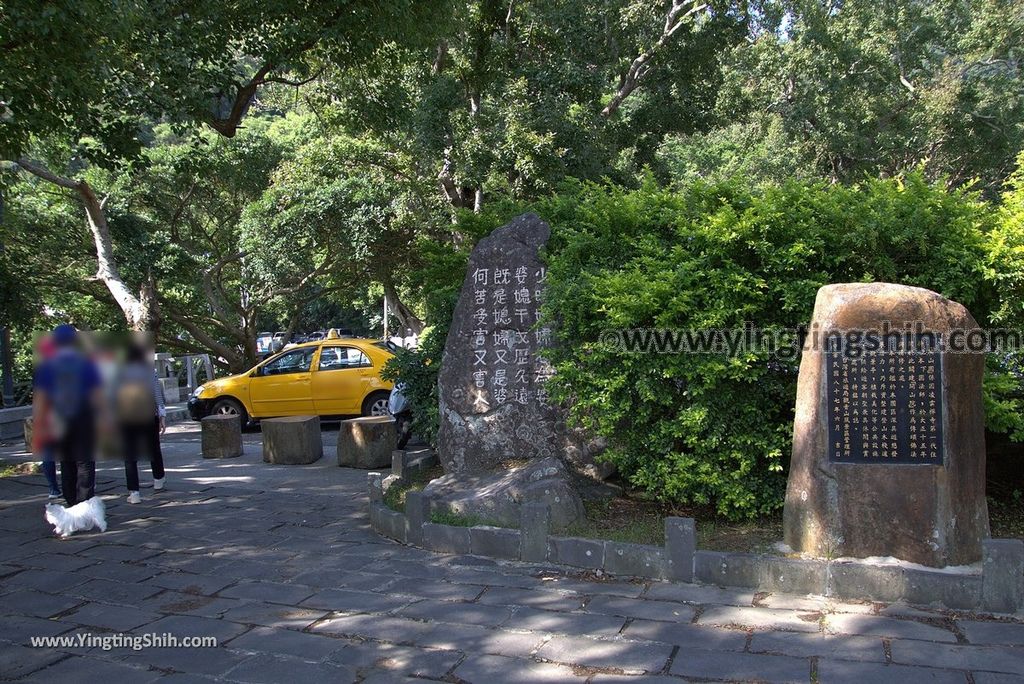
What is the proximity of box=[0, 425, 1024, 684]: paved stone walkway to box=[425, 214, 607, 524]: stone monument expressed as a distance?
3.72 ft

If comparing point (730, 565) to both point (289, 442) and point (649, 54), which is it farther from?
point (649, 54)

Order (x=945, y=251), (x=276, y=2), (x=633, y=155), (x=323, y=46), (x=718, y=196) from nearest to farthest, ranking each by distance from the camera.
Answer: (x=945, y=251) → (x=718, y=196) → (x=276, y=2) → (x=323, y=46) → (x=633, y=155)

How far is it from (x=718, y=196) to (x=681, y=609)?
3.22m

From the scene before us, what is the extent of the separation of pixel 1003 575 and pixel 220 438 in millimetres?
9067

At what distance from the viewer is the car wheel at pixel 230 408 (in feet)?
43.7

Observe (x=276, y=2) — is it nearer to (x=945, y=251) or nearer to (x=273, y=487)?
(x=273, y=487)

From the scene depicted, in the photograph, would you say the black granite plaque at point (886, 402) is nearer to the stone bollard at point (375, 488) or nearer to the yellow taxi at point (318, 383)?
the stone bollard at point (375, 488)

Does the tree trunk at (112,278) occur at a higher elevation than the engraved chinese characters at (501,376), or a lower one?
higher

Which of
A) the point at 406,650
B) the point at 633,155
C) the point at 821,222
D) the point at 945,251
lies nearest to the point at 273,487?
the point at 406,650

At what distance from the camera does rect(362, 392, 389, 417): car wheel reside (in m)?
12.9

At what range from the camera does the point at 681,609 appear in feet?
15.8

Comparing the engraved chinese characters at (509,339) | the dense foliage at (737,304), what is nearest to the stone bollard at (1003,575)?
the dense foliage at (737,304)

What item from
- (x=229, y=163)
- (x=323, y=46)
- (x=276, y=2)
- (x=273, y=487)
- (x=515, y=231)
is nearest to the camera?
(x=515, y=231)

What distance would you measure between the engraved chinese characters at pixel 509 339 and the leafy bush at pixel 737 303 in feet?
2.34
